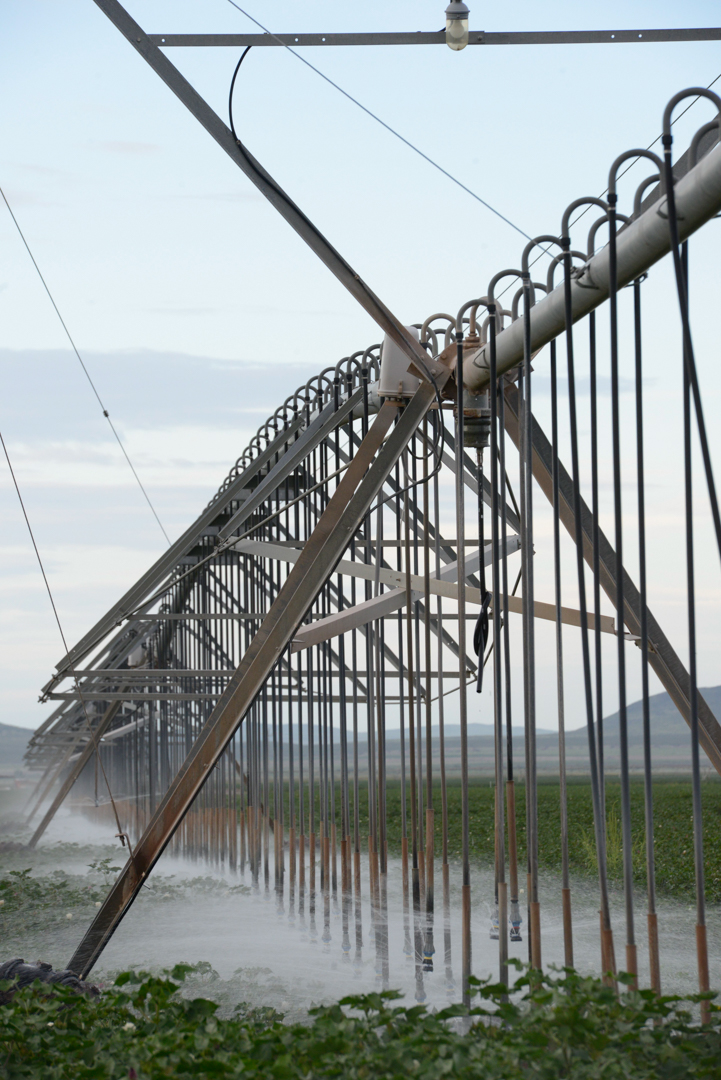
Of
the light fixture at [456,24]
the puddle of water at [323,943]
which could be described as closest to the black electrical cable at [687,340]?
the light fixture at [456,24]

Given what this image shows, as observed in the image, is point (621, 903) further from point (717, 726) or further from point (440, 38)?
point (440, 38)

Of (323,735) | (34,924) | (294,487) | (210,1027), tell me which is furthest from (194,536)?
(210,1027)

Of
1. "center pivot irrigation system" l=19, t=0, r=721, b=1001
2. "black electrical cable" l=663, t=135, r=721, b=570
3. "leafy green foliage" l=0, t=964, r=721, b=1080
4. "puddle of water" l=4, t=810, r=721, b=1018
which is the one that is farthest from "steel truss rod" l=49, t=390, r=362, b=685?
"leafy green foliage" l=0, t=964, r=721, b=1080

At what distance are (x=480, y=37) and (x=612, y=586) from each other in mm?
2831

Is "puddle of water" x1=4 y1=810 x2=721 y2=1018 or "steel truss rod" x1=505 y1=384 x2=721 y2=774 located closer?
"steel truss rod" x1=505 y1=384 x2=721 y2=774

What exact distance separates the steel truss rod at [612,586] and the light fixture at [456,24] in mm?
1699

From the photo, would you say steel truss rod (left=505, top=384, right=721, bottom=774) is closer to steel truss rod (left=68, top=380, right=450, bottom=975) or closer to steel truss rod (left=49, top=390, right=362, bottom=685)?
steel truss rod (left=68, top=380, right=450, bottom=975)

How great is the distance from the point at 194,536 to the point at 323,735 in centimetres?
238

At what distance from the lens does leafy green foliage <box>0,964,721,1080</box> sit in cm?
306

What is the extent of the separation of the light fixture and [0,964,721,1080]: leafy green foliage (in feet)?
13.4

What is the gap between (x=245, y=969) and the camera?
653 centimetres

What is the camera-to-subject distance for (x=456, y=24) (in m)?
4.93

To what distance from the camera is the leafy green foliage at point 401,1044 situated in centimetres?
306

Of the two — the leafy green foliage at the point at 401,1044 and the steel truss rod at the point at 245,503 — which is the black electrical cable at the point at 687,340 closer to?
the leafy green foliage at the point at 401,1044
